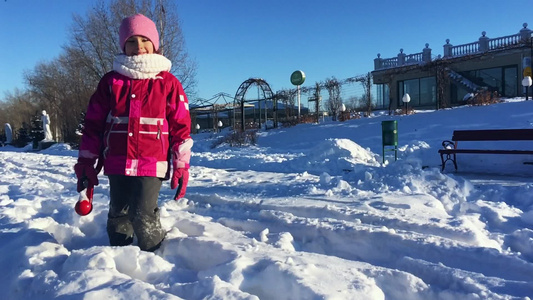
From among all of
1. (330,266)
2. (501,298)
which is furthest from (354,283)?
(501,298)

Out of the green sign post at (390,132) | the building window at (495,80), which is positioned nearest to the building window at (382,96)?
the building window at (495,80)

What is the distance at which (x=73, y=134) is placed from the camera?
27984 mm

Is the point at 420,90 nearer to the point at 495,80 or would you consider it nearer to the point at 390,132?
the point at 495,80

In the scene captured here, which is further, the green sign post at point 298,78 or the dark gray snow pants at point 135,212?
the green sign post at point 298,78

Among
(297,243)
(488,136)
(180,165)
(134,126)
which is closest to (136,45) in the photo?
(134,126)

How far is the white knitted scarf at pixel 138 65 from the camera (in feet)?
8.89

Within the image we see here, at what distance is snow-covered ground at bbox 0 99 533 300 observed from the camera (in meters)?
2.34

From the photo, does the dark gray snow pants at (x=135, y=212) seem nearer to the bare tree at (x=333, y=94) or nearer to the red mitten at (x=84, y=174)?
the red mitten at (x=84, y=174)

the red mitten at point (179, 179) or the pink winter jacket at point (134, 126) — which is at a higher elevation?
the pink winter jacket at point (134, 126)

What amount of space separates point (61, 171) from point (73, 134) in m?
20.8

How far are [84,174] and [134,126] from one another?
514mm

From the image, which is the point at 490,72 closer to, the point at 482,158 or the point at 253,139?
the point at 253,139

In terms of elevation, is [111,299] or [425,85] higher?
[425,85]

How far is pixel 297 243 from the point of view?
345 centimetres
